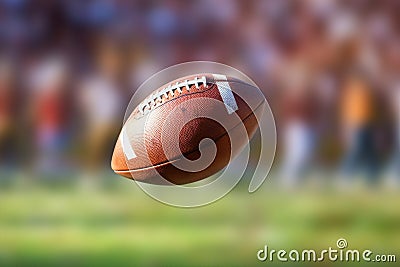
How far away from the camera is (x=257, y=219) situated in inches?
96.9

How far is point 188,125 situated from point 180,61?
1.60ft

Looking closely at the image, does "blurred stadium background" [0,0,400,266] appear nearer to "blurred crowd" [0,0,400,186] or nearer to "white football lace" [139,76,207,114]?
"blurred crowd" [0,0,400,186]

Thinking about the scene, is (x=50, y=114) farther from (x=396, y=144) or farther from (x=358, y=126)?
(x=396, y=144)

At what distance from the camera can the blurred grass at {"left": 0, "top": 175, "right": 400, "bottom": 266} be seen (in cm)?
244

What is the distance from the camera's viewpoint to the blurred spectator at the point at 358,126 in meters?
2.46

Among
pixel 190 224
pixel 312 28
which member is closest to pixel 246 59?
pixel 312 28

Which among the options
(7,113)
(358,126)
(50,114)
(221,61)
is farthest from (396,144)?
(7,113)

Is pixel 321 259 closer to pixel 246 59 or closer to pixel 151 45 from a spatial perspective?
pixel 246 59

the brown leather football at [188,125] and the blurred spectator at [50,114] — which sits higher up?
the blurred spectator at [50,114]

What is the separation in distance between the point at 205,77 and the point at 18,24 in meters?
0.81

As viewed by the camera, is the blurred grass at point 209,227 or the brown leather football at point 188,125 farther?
the blurred grass at point 209,227

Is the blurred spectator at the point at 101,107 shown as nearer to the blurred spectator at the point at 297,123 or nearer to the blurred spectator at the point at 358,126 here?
the blurred spectator at the point at 297,123

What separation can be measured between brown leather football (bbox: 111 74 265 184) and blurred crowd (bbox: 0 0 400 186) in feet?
1.17

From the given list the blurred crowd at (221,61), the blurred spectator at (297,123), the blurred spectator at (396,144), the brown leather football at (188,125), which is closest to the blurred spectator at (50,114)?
the blurred crowd at (221,61)
